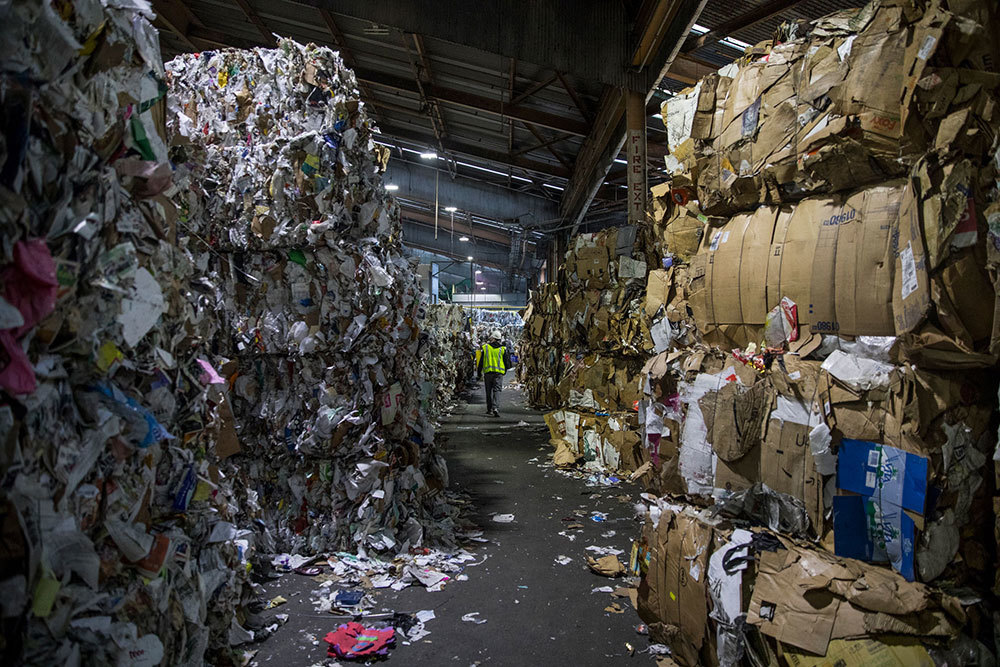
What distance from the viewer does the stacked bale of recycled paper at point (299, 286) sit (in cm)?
409

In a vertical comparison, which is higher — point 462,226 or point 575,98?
point 462,226

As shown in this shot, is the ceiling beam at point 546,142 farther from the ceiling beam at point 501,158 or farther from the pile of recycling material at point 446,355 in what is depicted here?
the pile of recycling material at point 446,355

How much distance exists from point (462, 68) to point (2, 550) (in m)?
8.21

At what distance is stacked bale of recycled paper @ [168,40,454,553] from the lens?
4.09m

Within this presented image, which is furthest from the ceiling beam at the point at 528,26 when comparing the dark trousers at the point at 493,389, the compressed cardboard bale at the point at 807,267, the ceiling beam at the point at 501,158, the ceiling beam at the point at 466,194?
the ceiling beam at the point at 466,194

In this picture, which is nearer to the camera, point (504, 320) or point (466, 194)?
point (466, 194)

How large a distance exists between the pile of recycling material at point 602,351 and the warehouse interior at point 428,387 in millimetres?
936

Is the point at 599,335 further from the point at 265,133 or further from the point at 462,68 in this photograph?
the point at 265,133

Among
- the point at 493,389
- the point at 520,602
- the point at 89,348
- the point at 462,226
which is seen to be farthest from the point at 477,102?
the point at 462,226

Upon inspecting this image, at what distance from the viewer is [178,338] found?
6.98ft

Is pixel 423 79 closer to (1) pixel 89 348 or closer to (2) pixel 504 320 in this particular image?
(1) pixel 89 348

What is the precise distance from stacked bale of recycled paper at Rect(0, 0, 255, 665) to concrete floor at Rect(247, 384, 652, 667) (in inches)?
52.6

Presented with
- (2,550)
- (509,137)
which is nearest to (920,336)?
(2,550)

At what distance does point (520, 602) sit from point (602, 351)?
4.34 metres
